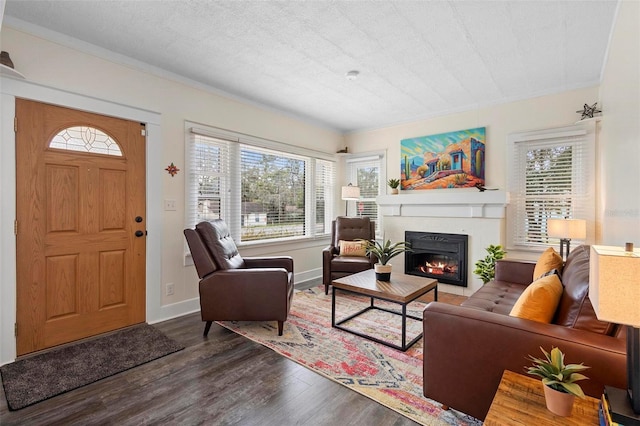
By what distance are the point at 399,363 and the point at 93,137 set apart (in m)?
3.28

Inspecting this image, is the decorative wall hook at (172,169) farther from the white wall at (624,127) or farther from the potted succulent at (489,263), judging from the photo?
the potted succulent at (489,263)

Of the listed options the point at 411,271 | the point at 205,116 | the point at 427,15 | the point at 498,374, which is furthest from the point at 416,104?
the point at 498,374

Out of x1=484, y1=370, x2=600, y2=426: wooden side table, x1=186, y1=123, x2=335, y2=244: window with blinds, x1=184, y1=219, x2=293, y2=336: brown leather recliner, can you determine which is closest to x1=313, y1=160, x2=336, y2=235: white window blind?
x1=186, y1=123, x2=335, y2=244: window with blinds

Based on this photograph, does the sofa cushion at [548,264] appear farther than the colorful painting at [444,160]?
No

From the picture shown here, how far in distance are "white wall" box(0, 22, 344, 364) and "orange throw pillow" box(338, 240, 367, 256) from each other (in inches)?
32.4

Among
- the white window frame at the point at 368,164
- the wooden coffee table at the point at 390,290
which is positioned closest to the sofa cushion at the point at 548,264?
the wooden coffee table at the point at 390,290

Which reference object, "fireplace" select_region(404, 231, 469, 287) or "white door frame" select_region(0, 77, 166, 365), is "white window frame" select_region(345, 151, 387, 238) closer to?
"fireplace" select_region(404, 231, 469, 287)

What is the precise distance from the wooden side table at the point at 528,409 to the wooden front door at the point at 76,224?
3.12 metres

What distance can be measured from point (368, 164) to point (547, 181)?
2.59 meters

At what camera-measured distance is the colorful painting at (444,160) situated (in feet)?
13.7

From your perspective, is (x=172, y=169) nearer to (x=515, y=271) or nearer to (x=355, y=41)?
(x=355, y=41)

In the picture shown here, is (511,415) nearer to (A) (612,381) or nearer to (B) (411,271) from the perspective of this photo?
(A) (612,381)

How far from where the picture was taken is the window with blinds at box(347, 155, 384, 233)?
5.21m

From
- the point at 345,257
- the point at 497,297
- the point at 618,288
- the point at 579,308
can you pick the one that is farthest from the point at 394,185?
the point at 618,288
